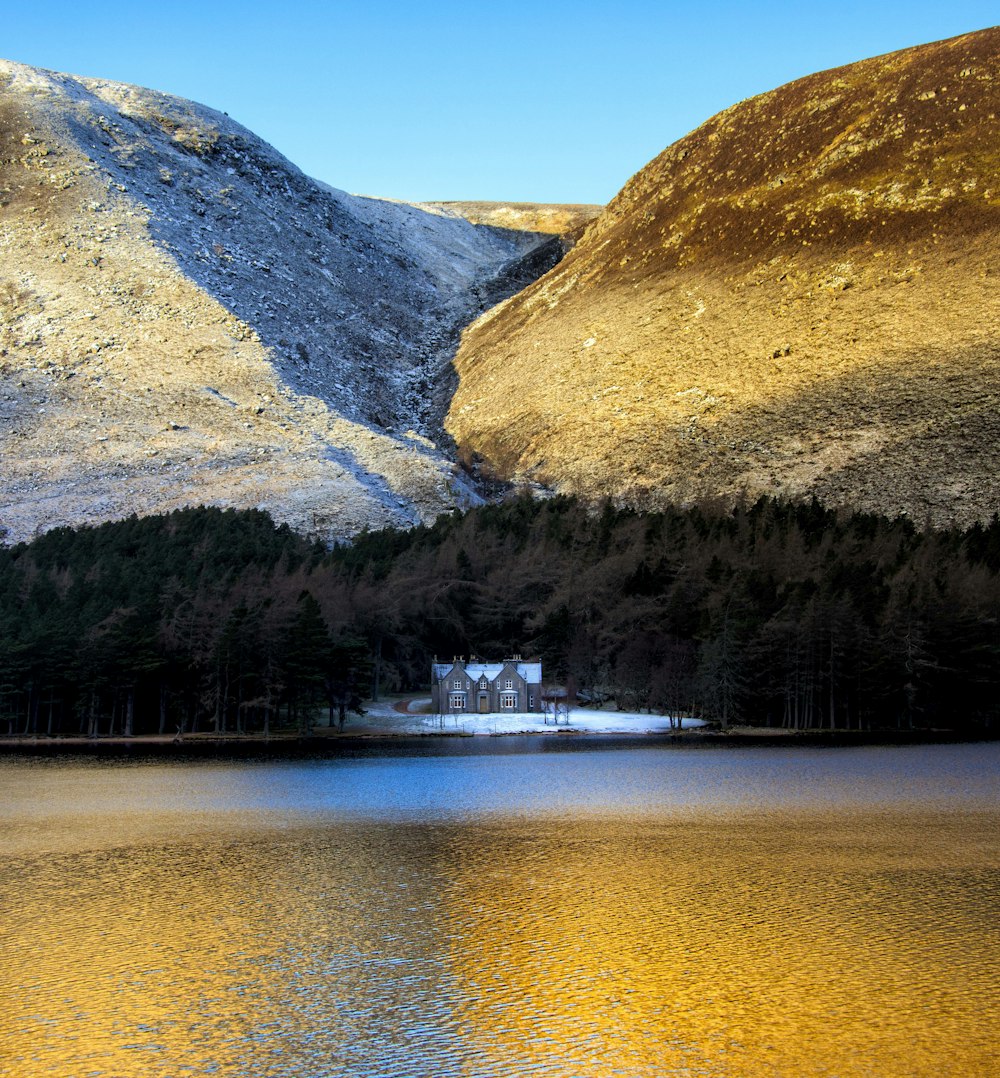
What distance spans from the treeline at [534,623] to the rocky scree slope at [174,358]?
24.8 meters

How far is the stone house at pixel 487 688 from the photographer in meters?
88.6

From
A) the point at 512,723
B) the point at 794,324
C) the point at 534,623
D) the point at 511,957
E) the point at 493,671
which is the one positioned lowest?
the point at 511,957

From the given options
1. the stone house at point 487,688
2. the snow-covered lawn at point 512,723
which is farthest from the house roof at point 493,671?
the snow-covered lawn at point 512,723

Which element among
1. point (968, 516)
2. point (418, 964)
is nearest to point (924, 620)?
point (968, 516)

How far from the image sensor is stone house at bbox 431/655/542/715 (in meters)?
88.6

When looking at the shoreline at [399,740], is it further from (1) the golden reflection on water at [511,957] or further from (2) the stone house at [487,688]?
(1) the golden reflection on water at [511,957]

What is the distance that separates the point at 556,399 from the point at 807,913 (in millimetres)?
A: 134788

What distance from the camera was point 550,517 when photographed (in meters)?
116

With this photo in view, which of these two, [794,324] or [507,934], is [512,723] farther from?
[794,324]

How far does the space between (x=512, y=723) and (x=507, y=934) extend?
5967 centimetres

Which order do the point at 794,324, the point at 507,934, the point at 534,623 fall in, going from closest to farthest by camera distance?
1. the point at 507,934
2. the point at 534,623
3. the point at 794,324

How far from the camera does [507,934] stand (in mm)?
25016

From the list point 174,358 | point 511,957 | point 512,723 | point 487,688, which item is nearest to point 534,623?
point 487,688

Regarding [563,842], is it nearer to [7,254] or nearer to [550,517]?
[550,517]
